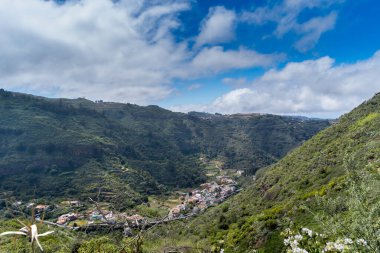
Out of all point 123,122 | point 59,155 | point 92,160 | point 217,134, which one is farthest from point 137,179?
point 217,134

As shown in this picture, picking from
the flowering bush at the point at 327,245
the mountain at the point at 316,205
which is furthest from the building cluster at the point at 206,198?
the flowering bush at the point at 327,245

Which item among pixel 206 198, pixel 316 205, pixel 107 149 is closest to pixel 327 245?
pixel 316 205

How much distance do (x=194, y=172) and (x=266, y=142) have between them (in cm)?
6708

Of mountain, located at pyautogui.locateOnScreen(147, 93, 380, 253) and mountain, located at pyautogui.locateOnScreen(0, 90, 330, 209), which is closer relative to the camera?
mountain, located at pyautogui.locateOnScreen(147, 93, 380, 253)

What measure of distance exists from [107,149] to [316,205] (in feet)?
351

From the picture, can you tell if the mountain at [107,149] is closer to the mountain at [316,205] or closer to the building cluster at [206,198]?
Answer: the building cluster at [206,198]

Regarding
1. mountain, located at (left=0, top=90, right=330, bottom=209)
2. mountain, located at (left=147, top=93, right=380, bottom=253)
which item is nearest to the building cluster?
mountain, located at (left=0, top=90, right=330, bottom=209)

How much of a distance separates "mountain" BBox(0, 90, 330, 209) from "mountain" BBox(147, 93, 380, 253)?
26734 millimetres

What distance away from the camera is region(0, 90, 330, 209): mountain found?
88688 millimetres

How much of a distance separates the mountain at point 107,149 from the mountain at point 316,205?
26.7 meters

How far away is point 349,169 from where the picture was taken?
565 centimetres

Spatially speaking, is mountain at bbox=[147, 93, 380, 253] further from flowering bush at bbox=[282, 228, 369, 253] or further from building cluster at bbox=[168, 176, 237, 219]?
building cluster at bbox=[168, 176, 237, 219]

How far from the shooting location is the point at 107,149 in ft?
386

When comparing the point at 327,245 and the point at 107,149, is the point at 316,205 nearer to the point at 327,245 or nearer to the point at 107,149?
the point at 327,245
